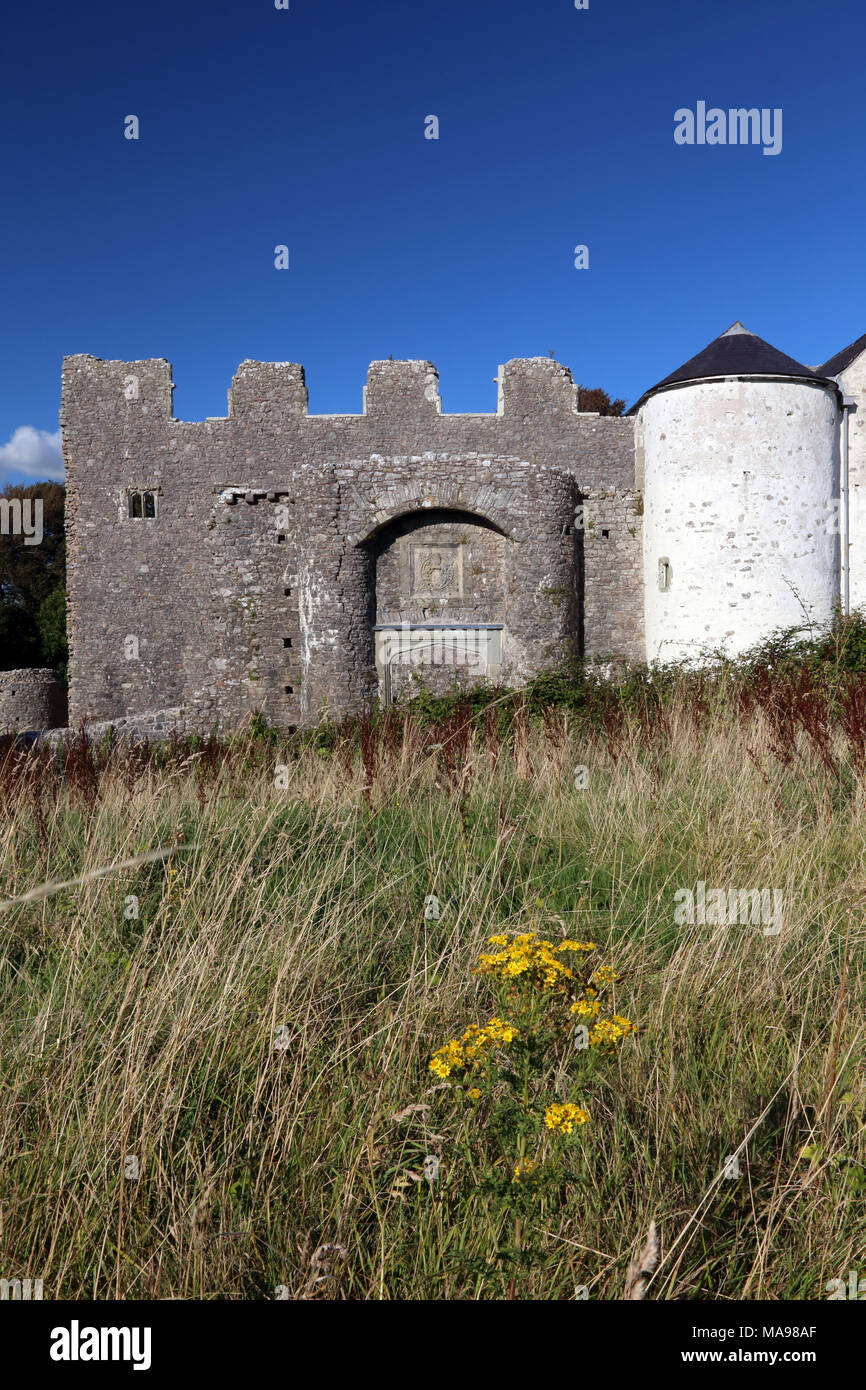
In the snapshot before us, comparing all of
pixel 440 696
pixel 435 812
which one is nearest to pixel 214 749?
pixel 435 812

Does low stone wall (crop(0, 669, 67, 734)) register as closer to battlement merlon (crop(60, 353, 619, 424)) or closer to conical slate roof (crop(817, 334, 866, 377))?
battlement merlon (crop(60, 353, 619, 424))

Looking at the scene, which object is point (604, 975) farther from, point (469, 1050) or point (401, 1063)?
point (401, 1063)

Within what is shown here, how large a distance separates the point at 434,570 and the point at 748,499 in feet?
18.3

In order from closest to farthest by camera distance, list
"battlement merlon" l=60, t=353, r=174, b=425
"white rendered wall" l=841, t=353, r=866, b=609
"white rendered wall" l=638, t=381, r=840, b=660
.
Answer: "white rendered wall" l=638, t=381, r=840, b=660
"white rendered wall" l=841, t=353, r=866, b=609
"battlement merlon" l=60, t=353, r=174, b=425

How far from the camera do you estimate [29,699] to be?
2020cm

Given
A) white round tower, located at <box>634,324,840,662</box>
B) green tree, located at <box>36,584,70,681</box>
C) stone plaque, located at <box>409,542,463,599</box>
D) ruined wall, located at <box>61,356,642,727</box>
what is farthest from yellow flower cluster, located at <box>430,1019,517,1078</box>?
green tree, located at <box>36,584,70,681</box>

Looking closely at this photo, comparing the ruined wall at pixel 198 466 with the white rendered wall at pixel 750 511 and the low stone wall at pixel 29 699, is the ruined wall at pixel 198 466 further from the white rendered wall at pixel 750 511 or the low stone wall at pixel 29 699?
the low stone wall at pixel 29 699

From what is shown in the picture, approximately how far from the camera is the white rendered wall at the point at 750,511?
14.3m

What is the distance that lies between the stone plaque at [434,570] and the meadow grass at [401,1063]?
9.77m

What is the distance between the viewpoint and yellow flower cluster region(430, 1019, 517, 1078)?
1.82 meters

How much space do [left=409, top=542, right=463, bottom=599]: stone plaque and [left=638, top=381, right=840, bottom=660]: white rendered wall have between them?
4.09 m

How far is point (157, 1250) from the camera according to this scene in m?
1.83
